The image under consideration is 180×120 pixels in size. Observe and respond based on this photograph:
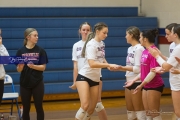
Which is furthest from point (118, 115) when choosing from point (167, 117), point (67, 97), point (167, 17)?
point (167, 17)

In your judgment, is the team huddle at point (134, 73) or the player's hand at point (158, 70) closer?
the player's hand at point (158, 70)

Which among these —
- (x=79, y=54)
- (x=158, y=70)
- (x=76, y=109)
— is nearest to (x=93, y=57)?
(x=79, y=54)

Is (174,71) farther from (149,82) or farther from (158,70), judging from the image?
(149,82)

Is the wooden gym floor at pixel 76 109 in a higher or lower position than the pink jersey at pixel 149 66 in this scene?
lower

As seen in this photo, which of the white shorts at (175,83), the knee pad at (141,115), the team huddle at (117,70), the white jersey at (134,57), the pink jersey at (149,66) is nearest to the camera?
the white shorts at (175,83)

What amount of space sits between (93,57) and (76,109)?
3090 millimetres

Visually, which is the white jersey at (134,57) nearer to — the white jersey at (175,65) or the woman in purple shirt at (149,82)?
the woman in purple shirt at (149,82)

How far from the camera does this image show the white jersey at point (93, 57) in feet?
19.2

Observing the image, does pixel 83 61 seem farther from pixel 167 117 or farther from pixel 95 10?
pixel 95 10

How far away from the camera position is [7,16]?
10867 mm

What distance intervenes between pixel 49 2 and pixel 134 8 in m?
2.45

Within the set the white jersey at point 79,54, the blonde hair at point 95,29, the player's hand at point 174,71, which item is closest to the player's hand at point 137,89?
the player's hand at point 174,71

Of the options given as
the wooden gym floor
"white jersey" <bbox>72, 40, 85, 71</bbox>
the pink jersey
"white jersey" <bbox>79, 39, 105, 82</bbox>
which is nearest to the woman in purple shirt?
the pink jersey

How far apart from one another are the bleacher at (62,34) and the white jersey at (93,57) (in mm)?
3423
